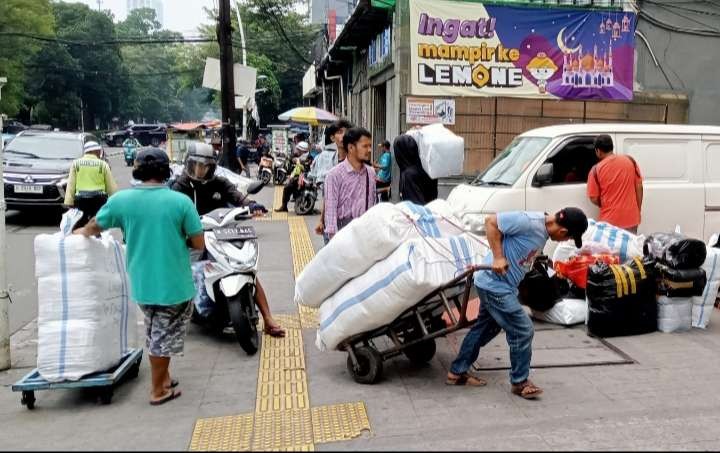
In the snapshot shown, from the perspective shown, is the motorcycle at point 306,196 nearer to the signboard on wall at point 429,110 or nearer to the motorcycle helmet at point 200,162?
the signboard on wall at point 429,110

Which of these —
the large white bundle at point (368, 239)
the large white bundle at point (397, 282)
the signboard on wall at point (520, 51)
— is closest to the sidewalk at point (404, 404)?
the large white bundle at point (397, 282)

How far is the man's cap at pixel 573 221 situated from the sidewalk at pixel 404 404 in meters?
1.11

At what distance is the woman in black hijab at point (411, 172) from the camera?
6230 mm

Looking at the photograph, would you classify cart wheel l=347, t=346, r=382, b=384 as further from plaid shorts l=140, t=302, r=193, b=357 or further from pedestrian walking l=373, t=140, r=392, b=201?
pedestrian walking l=373, t=140, r=392, b=201

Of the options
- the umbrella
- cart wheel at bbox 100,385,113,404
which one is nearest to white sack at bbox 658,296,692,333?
cart wheel at bbox 100,385,113,404

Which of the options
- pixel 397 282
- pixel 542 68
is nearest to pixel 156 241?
pixel 397 282

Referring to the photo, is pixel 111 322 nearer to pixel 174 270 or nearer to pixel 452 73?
pixel 174 270

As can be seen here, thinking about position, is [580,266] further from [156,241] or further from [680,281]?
[156,241]

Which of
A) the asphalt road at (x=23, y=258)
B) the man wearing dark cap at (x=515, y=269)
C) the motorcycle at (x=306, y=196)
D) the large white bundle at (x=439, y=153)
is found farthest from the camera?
the motorcycle at (x=306, y=196)

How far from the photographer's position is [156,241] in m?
4.05

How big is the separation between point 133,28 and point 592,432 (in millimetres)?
110396

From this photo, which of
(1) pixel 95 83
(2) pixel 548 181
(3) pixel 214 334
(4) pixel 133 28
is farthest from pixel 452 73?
(4) pixel 133 28

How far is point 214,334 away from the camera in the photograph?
5902 mm

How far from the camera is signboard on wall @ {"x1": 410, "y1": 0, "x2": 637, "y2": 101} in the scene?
11445 mm
